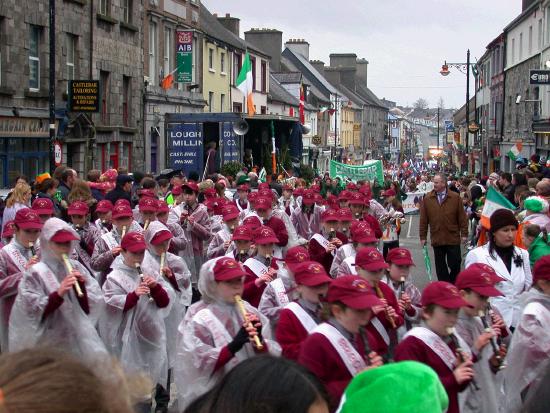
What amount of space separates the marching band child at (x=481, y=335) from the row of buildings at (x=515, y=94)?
80.7ft

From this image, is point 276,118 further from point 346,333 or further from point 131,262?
point 346,333

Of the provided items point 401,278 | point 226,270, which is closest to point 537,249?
point 401,278

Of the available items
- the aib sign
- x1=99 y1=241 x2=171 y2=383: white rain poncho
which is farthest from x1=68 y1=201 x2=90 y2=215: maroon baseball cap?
the aib sign

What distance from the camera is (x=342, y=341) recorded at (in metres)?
5.16

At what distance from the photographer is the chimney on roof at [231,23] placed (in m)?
51.1

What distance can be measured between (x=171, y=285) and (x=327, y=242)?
268cm

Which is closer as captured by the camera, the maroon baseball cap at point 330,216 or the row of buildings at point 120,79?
the maroon baseball cap at point 330,216

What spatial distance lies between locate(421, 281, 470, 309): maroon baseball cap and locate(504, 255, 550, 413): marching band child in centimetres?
89

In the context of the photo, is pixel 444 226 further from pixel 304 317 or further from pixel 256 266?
pixel 304 317

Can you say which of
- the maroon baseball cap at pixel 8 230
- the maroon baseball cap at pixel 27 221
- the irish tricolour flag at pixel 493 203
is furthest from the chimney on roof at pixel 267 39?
the maroon baseball cap at pixel 27 221

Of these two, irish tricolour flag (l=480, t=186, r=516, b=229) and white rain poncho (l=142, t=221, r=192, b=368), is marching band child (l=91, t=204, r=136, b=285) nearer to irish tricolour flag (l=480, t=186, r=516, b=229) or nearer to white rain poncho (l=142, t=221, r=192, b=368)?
white rain poncho (l=142, t=221, r=192, b=368)

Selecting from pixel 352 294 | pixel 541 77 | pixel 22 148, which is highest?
pixel 541 77

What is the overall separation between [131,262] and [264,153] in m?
25.5

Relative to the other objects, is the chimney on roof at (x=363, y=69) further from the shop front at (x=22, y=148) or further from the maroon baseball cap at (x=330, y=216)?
the maroon baseball cap at (x=330, y=216)
